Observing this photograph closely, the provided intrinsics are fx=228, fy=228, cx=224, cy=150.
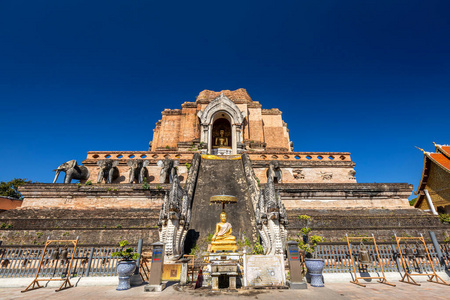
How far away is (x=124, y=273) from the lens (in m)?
6.39

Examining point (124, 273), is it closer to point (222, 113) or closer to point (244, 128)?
point (222, 113)

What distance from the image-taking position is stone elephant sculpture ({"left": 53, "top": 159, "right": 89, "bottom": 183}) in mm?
14777

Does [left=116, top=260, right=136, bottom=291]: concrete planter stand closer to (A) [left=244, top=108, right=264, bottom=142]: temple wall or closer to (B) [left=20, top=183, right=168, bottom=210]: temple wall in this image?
(B) [left=20, top=183, right=168, bottom=210]: temple wall

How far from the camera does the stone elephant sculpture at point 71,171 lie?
14777 millimetres

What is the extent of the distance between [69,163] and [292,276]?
1545cm

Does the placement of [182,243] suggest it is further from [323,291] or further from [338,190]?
[338,190]

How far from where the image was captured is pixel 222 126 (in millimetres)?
25500

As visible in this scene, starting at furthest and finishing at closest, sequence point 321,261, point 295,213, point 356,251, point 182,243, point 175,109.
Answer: point 175,109
point 295,213
point 182,243
point 356,251
point 321,261

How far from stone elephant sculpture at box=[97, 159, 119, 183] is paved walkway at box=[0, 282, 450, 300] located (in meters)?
9.27

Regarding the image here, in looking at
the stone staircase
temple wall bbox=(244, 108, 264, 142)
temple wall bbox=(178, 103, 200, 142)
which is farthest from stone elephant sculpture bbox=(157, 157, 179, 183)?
temple wall bbox=(244, 108, 264, 142)

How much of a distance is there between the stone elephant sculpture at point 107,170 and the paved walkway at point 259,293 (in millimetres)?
9271

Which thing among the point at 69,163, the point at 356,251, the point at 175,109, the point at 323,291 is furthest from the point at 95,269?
the point at 175,109

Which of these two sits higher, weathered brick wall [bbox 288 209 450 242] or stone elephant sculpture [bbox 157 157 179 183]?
stone elephant sculpture [bbox 157 157 179 183]

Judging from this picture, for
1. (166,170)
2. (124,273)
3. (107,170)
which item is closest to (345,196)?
(166,170)
